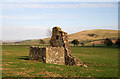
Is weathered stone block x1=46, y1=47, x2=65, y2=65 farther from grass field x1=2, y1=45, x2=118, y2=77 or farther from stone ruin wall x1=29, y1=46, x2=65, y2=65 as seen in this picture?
grass field x1=2, y1=45, x2=118, y2=77

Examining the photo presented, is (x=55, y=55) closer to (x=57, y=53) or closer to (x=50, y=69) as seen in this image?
(x=57, y=53)

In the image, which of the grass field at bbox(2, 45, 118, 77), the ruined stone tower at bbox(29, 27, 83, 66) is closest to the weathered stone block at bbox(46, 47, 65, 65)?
the ruined stone tower at bbox(29, 27, 83, 66)

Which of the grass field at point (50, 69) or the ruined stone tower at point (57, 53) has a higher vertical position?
the ruined stone tower at point (57, 53)

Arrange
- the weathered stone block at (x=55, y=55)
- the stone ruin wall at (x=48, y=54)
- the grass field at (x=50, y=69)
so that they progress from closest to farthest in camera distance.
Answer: the grass field at (x=50, y=69) < the stone ruin wall at (x=48, y=54) < the weathered stone block at (x=55, y=55)

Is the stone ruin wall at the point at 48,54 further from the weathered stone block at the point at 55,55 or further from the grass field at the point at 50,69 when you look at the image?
the grass field at the point at 50,69

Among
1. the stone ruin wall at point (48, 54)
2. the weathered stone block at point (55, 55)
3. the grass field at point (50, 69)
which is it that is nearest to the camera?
the grass field at point (50, 69)

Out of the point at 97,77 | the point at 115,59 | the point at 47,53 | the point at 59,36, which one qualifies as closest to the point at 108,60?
the point at 115,59

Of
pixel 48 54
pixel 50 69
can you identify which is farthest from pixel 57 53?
pixel 50 69

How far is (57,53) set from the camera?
20.9 metres

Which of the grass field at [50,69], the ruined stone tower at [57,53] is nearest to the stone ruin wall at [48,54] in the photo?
the ruined stone tower at [57,53]

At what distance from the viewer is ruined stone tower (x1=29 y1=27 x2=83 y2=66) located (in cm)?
1997

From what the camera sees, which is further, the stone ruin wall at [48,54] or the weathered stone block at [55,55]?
the weathered stone block at [55,55]

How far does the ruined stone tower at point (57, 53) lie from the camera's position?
20.0m

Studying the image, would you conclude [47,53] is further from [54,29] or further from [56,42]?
[54,29]
